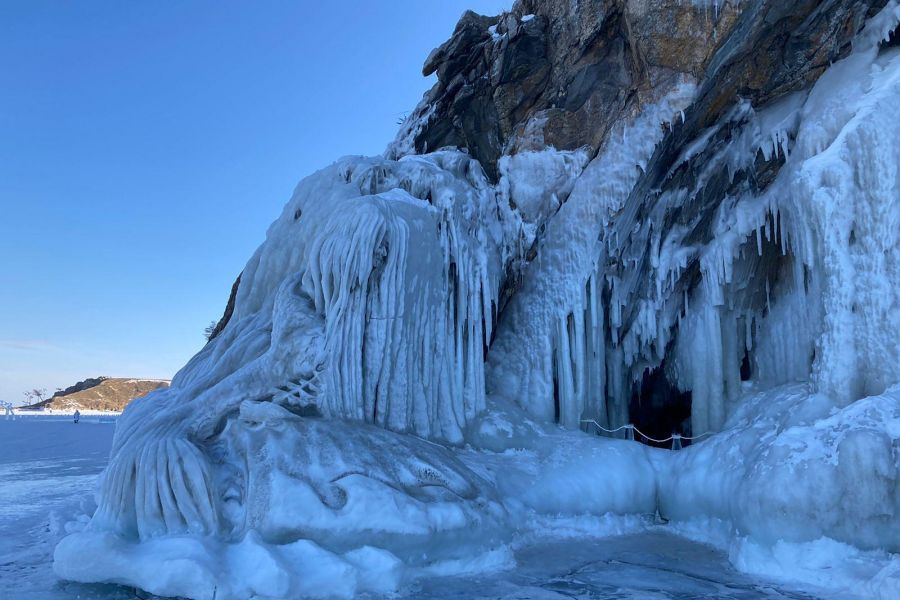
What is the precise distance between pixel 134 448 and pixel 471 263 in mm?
4910

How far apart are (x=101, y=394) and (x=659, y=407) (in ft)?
197

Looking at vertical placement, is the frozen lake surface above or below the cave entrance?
below

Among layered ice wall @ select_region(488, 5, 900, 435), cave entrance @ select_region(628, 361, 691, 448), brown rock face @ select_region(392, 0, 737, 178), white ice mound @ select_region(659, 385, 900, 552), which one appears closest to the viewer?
white ice mound @ select_region(659, 385, 900, 552)

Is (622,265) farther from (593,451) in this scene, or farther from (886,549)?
(886,549)

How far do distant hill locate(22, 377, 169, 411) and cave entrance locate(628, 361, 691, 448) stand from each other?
51054mm

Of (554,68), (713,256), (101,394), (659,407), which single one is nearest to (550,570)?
(713,256)

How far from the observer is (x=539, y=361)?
9.84 m

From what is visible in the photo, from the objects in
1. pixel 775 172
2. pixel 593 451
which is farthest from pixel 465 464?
pixel 775 172

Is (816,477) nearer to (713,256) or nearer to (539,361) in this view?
(713,256)

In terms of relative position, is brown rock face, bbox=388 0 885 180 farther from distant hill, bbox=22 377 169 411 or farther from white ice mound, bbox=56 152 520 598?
distant hill, bbox=22 377 169 411

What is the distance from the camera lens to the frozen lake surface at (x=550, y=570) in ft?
16.9

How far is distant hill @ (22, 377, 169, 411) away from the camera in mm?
55388

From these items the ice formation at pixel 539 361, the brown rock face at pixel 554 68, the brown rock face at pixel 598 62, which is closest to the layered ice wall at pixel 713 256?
the ice formation at pixel 539 361

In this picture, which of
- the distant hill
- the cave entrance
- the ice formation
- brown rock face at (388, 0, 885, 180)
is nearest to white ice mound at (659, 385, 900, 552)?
the ice formation
